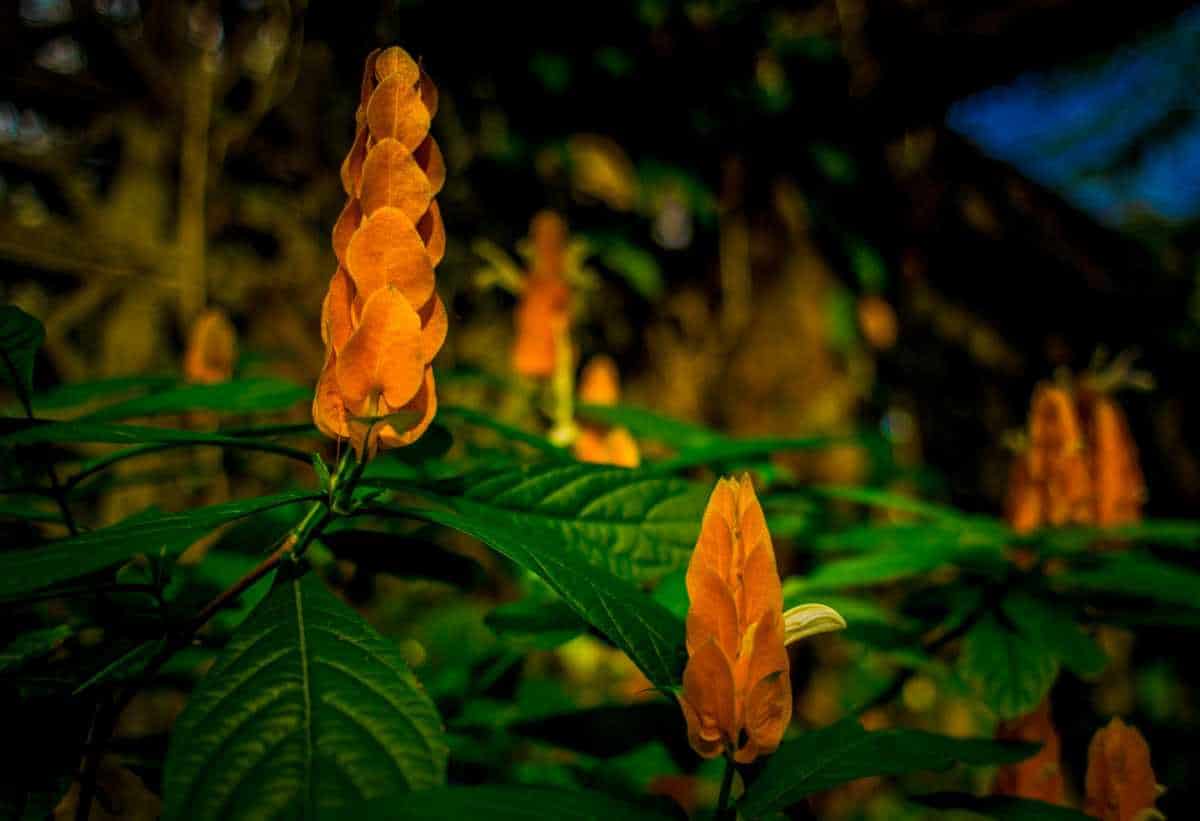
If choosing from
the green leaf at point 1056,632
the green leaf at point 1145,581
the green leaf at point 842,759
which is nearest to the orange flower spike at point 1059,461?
the green leaf at point 1145,581

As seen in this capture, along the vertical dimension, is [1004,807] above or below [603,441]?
below

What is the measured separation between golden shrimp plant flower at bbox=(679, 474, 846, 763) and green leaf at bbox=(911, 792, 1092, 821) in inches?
8.2

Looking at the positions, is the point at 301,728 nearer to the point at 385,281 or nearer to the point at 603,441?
the point at 385,281

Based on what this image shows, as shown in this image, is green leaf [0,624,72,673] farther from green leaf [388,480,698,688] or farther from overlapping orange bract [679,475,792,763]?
overlapping orange bract [679,475,792,763]

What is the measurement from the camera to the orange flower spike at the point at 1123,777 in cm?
53

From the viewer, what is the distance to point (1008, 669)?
602 millimetres

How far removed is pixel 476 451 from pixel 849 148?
2.17m

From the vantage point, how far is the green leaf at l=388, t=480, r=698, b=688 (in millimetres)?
374

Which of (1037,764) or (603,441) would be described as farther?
(603,441)

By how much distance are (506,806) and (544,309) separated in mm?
961

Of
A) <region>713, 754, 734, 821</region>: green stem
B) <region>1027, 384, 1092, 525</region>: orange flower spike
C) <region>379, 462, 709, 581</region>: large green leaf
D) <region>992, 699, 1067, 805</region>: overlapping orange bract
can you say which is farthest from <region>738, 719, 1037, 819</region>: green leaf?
<region>1027, 384, 1092, 525</region>: orange flower spike

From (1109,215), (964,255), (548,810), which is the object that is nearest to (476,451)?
(548,810)

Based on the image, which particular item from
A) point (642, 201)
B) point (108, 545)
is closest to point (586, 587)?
point (108, 545)

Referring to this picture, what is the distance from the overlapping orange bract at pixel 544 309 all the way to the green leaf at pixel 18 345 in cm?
78
